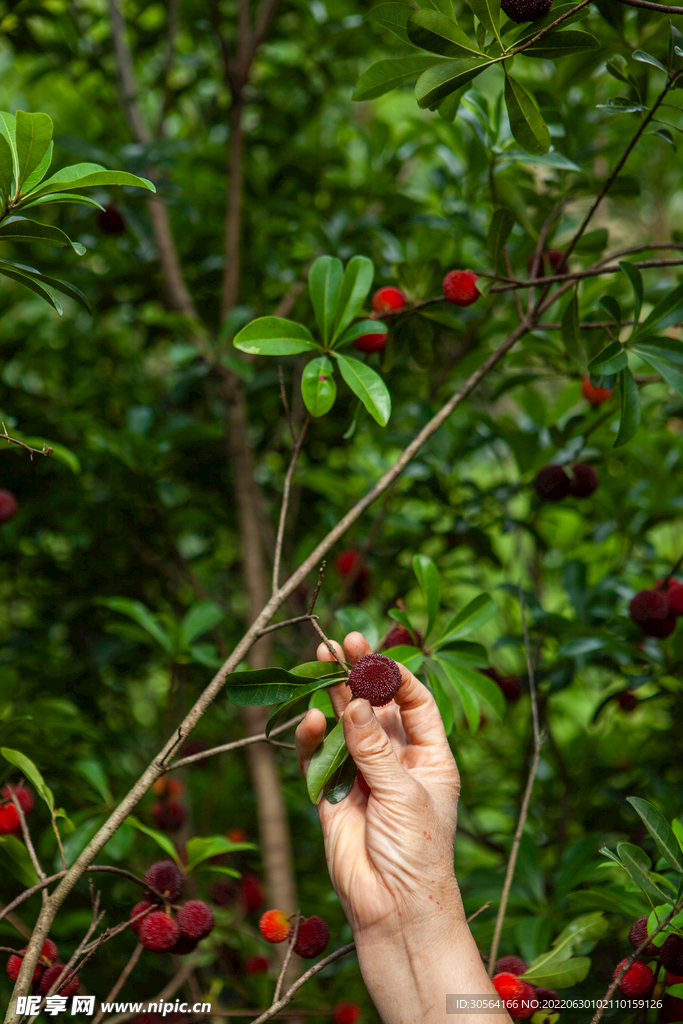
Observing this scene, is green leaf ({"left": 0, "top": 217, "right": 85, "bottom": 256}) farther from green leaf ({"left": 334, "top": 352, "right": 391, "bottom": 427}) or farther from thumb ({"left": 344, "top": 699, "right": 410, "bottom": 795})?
thumb ({"left": 344, "top": 699, "right": 410, "bottom": 795})

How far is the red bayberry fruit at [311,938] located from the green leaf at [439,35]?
115cm

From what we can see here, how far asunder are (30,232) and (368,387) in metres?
0.48

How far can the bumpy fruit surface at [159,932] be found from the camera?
92cm

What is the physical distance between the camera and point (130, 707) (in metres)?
2.13

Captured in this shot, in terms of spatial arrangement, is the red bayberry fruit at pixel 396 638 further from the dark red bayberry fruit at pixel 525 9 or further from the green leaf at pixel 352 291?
the dark red bayberry fruit at pixel 525 9

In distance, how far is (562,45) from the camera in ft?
2.93

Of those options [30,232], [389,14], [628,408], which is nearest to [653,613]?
[628,408]

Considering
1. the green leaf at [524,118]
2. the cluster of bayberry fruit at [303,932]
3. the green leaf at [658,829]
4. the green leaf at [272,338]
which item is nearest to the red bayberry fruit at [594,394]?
the green leaf at [524,118]

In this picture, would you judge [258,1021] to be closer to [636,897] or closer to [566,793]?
[636,897]

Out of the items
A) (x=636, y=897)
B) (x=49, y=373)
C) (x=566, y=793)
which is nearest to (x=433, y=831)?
(x=636, y=897)

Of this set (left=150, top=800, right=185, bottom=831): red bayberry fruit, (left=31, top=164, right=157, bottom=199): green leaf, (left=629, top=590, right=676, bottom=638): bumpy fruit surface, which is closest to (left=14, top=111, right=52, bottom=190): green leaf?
(left=31, top=164, right=157, bottom=199): green leaf

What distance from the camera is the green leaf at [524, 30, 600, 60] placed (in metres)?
0.88

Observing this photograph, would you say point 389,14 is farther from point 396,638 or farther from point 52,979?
point 52,979

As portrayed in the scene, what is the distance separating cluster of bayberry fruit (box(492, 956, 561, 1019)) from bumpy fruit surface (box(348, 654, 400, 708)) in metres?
0.41
